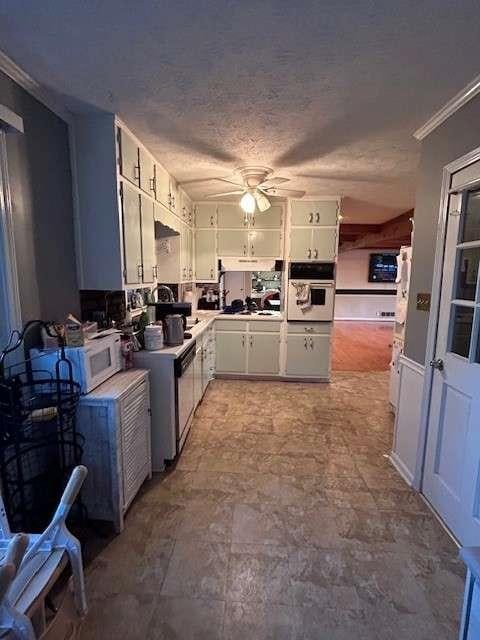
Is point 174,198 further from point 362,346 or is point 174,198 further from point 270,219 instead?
point 362,346

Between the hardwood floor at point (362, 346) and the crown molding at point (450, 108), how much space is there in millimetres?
3592

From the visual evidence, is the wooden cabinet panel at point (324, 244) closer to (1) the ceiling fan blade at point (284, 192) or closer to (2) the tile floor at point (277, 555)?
(1) the ceiling fan blade at point (284, 192)

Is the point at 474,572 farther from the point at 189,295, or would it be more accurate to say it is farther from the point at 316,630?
the point at 189,295

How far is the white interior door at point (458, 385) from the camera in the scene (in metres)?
1.74

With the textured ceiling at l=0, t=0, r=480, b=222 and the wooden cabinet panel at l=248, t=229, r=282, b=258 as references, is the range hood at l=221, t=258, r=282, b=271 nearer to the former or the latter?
the wooden cabinet panel at l=248, t=229, r=282, b=258

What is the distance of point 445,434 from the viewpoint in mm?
1982

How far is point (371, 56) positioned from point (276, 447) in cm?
268

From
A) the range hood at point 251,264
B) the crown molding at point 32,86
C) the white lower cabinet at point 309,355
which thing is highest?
the crown molding at point 32,86

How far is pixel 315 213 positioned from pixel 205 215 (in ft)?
4.84

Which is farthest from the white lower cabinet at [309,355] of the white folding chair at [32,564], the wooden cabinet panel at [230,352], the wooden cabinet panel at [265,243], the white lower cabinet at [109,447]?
the white folding chair at [32,564]

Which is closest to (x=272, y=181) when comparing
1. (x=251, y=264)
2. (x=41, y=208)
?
(x=251, y=264)

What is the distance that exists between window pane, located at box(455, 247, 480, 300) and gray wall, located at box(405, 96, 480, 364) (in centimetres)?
24

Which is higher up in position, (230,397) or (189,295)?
(189,295)

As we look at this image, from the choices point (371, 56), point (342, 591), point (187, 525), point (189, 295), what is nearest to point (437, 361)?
point (342, 591)
